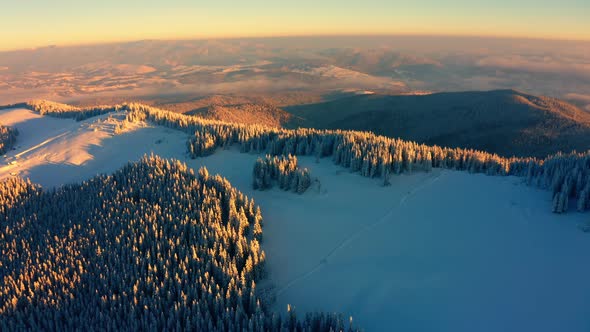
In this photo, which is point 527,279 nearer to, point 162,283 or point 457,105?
point 162,283

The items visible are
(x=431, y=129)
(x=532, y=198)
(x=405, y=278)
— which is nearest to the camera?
(x=405, y=278)

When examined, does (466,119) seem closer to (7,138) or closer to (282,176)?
(282,176)

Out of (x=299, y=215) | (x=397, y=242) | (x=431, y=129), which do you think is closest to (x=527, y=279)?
(x=397, y=242)

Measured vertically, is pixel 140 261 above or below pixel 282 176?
below

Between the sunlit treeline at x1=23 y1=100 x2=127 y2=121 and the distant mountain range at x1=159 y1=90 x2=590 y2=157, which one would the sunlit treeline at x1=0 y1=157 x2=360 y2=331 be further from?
the distant mountain range at x1=159 y1=90 x2=590 y2=157

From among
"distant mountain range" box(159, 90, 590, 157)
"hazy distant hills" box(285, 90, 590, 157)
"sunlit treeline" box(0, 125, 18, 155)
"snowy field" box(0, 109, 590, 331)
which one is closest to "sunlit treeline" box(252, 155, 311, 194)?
"snowy field" box(0, 109, 590, 331)

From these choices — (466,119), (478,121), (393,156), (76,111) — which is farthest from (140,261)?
(466,119)
